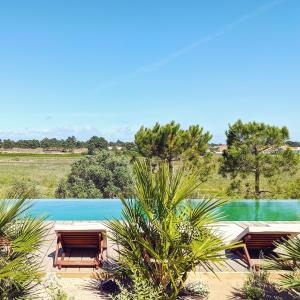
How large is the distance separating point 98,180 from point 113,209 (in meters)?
3.55

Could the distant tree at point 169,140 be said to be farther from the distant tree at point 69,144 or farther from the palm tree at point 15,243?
the distant tree at point 69,144

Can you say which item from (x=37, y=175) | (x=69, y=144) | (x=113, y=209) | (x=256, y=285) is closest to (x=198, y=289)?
(x=256, y=285)

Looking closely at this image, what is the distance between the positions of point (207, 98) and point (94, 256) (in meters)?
28.4

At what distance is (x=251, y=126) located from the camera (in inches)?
664

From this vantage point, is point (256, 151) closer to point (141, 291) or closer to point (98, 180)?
point (98, 180)

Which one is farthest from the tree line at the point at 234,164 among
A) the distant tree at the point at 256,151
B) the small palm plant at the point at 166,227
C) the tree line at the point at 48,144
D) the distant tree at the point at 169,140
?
the tree line at the point at 48,144

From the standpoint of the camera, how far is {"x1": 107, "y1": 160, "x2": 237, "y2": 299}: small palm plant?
4.57m

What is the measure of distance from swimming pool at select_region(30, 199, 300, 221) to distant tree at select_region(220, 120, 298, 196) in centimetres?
290

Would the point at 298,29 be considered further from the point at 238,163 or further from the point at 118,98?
the point at 118,98

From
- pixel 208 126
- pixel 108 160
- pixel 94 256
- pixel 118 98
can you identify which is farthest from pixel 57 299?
pixel 118 98

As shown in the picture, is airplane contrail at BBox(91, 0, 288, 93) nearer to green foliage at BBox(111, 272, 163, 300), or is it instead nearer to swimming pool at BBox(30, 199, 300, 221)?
swimming pool at BBox(30, 199, 300, 221)

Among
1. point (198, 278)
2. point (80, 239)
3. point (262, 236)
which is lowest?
point (198, 278)

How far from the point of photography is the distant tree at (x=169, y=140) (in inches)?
729

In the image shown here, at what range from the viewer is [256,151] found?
17125 millimetres
